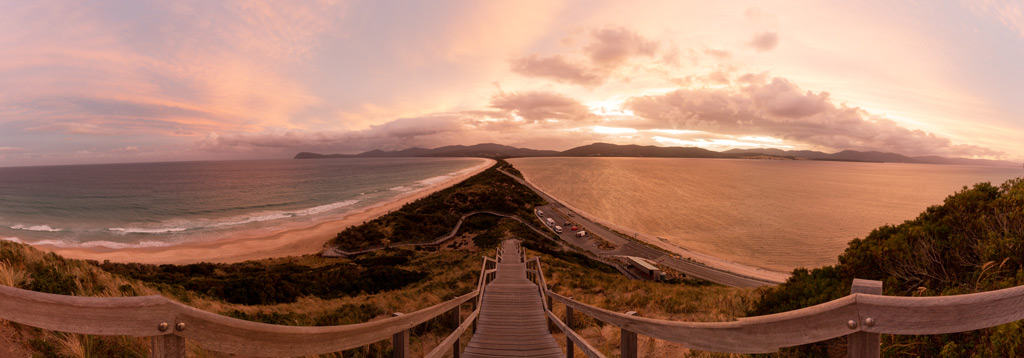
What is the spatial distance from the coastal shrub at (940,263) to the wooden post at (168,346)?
5207 mm

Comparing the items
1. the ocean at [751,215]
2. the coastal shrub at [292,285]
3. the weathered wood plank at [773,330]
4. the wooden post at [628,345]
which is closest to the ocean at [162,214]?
the coastal shrub at [292,285]

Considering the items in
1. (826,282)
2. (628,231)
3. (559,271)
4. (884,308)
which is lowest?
(628,231)

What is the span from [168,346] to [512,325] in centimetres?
619

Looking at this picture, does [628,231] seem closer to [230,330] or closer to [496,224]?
[496,224]

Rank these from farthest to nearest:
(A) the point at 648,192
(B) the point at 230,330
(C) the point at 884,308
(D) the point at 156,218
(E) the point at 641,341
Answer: (A) the point at 648,192, (D) the point at 156,218, (E) the point at 641,341, (B) the point at 230,330, (C) the point at 884,308

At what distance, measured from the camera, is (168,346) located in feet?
4.52

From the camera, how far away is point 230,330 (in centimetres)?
147

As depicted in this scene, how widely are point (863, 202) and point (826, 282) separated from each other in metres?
101

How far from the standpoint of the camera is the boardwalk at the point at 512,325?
5664 mm

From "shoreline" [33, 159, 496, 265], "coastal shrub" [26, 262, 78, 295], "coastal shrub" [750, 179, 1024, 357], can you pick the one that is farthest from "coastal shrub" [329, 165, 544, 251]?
"coastal shrub" [750, 179, 1024, 357]

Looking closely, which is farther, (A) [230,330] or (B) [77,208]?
(B) [77,208]

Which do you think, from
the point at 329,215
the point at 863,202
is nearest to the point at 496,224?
the point at 329,215

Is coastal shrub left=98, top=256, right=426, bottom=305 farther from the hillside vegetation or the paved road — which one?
the paved road

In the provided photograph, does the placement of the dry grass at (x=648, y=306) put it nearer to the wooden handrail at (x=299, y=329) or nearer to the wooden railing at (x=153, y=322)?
the wooden handrail at (x=299, y=329)
